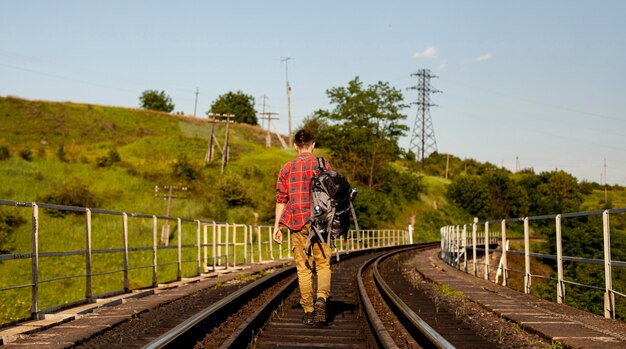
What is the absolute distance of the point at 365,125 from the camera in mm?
87312

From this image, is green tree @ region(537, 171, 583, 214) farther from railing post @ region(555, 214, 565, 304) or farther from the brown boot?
the brown boot

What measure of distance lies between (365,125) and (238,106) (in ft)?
203

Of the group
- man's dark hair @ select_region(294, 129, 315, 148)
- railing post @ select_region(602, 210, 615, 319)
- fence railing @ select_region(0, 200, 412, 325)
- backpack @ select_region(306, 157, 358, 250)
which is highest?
man's dark hair @ select_region(294, 129, 315, 148)

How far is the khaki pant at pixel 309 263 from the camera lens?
7527 millimetres

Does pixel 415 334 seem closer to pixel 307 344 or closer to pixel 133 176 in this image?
pixel 307 344

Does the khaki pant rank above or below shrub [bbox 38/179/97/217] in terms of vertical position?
below

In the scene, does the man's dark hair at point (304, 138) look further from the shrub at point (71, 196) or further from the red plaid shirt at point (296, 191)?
the shrub at point (71, 196)

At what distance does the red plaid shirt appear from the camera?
742cm

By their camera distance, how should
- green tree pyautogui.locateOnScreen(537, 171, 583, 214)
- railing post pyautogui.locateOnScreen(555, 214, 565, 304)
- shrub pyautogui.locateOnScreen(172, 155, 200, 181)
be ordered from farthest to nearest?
green tree pyautogui.locateOnScreen(537, 171, 583, 214), shrub pyautogui.locateOnScreen(172, 155, 200, 181), railing post pyautogui.locateOnScreen(555, 214, 565, 304)

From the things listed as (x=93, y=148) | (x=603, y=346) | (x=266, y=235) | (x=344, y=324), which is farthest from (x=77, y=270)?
(x=93, y=148)

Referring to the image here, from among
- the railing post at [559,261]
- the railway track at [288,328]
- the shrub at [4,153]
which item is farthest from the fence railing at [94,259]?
the shrub at [4,153]

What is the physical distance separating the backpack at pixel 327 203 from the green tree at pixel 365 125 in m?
68.3

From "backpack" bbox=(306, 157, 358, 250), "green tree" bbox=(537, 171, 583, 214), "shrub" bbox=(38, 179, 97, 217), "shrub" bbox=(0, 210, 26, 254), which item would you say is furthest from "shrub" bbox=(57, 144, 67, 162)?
"green tree" bbox=(537, 171, 583, 214)

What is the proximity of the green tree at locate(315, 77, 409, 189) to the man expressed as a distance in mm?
68065
